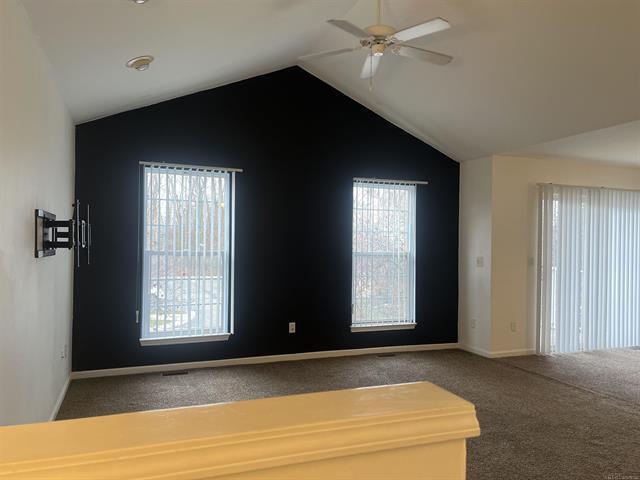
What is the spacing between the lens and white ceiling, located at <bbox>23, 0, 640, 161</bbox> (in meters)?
2.88

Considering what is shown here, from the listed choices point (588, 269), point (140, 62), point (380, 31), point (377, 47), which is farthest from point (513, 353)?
point (140, 62)

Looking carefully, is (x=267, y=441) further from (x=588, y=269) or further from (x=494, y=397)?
(x=588, y=269)

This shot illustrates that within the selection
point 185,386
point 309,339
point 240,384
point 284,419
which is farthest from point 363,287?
point 284,419

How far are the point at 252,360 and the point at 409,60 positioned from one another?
337cm

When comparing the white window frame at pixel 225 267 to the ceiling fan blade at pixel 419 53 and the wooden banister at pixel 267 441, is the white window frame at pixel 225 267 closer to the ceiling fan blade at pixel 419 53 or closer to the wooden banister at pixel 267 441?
the ceiling fan blade at pixel 419 53

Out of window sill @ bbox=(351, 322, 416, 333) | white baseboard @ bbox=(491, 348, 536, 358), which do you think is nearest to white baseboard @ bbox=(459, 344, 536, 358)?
white baseboard @ bbox=(491, 348, 536, 358)

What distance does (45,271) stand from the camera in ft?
9.82

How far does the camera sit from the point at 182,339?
473 cm

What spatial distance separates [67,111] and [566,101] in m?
4.15

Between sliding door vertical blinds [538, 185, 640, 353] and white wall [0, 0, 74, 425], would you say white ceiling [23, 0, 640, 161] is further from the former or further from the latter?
sliding door vertical blinds [538, 185, 640, 353]

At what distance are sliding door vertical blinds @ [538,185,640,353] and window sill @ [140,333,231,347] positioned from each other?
3648 mm

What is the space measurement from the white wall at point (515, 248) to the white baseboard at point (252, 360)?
0.77 m

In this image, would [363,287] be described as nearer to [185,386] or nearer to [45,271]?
[185,386]

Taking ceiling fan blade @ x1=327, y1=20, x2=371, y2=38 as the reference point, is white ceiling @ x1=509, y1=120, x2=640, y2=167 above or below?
below
